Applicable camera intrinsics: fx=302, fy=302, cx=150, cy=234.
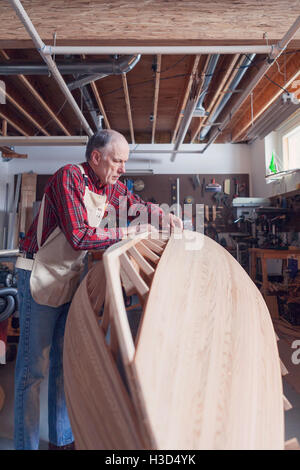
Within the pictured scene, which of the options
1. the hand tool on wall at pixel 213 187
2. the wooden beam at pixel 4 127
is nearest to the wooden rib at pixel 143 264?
the wooden beam at pixel 4 127

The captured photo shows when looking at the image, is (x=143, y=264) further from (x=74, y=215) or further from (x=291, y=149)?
(x=291, y=149)

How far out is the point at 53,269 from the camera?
1.55 m

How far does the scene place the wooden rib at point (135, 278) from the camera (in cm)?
111

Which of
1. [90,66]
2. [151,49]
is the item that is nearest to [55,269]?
[151,49]

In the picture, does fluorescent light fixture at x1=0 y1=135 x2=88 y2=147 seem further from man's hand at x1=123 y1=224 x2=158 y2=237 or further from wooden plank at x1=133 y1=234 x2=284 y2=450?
wooden plank at x1=133 y1=234 x2=284 y2=450

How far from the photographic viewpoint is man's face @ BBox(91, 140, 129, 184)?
1.64 meters

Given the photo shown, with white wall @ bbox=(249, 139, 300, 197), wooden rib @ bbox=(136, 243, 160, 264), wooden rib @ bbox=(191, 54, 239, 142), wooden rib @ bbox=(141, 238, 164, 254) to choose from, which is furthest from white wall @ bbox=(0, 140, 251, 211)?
Answer: wooden rib @ bbox=(136, 243, 160, 264)

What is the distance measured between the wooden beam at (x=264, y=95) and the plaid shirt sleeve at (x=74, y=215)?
3933 millimetres

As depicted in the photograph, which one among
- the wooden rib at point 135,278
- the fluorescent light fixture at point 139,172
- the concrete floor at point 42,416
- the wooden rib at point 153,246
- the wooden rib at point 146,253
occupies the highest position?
the fluorescent light fixture at point 139,172

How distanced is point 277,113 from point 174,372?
390cm

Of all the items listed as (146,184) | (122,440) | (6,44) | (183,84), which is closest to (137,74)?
(183,84)

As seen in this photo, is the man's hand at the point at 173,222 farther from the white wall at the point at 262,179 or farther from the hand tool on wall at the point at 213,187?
the hand tool on wall at the point at 213,187

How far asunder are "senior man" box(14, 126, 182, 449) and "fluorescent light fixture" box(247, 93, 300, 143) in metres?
2.72

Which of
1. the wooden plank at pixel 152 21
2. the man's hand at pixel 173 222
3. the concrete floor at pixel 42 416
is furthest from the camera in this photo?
the wooden plank at pixel 152 21
